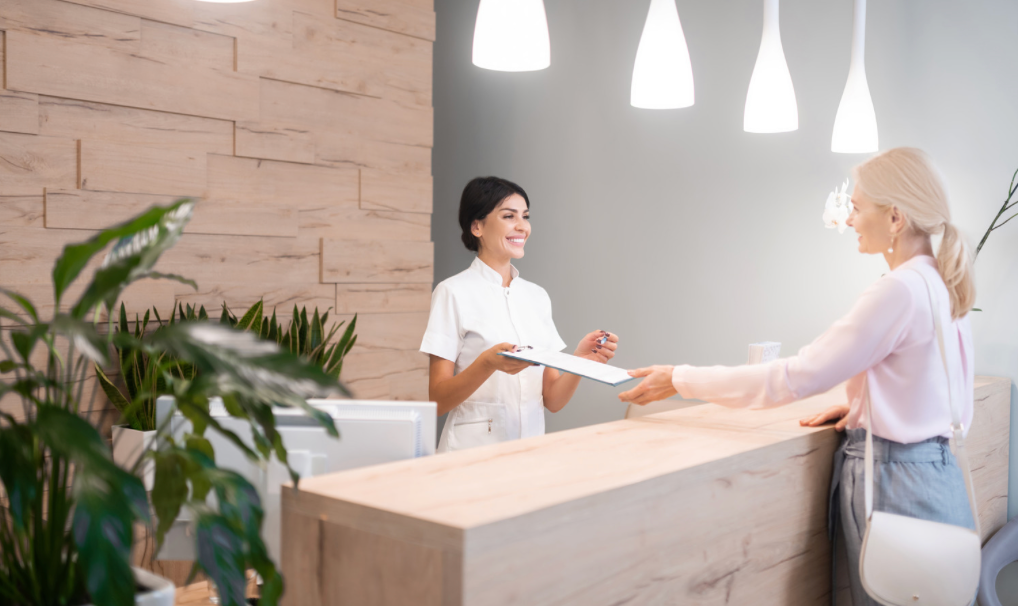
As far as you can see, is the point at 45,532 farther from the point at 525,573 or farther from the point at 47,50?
the point at 47,50

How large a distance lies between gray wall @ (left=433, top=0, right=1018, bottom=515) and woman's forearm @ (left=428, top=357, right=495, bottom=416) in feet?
5.89

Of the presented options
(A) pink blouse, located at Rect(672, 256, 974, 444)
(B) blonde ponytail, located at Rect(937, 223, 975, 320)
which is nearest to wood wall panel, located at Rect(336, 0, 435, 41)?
(A) pink blouse, located at Rect(672, 256, 974, 444)

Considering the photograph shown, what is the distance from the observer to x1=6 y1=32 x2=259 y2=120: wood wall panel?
2.65 meters

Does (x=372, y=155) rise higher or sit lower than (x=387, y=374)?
higher

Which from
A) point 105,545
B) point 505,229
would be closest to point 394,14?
point 505,229

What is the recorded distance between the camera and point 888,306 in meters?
1.74

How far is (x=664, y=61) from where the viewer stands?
2205mm

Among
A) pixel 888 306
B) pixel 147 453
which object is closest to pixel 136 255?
pixel 147 453

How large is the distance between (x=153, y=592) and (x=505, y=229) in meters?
1.82

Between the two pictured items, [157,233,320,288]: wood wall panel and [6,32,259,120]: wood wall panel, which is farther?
[157,233,320,288]: wood wall panel

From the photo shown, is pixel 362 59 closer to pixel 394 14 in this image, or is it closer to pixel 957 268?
pixel 394 14

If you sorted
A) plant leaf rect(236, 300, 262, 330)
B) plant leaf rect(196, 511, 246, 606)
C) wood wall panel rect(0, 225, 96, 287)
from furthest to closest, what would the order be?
1. plant leaf rect(236, 300, 262, 330)
2. wood wall panel rect(0, 225, 96, 287)
3. plant leaf rect(196, 511, 246, 606)

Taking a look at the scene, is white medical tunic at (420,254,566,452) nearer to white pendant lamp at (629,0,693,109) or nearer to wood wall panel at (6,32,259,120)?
white pendant lamp at (629,0,693,109)

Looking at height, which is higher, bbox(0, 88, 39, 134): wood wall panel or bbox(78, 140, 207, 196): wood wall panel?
bbox(0, 88, 39, 134): wood wall panel
